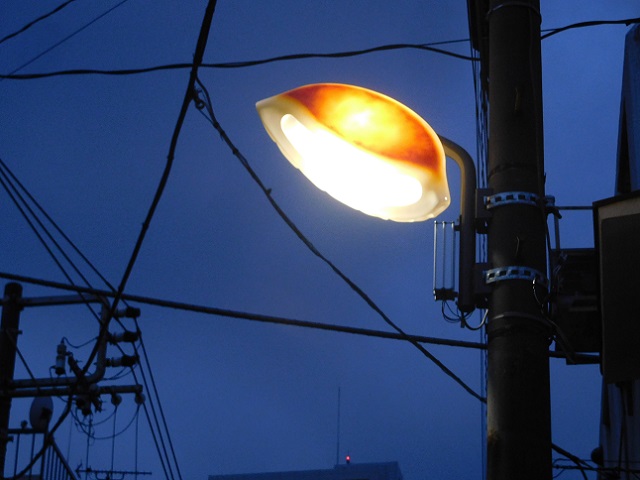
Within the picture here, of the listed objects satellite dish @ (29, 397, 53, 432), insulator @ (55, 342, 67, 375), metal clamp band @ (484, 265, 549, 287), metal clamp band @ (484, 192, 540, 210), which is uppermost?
insulator @ (55, 342, 67, 375)

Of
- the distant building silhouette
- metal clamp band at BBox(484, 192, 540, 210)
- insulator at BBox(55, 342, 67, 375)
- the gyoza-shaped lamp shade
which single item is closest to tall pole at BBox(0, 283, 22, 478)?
insulator at BBox(55, 342, 67, 375)

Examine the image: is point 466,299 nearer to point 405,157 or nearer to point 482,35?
point 405,157

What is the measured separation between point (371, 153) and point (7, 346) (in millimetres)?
13027

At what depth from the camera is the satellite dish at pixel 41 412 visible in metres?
17.8

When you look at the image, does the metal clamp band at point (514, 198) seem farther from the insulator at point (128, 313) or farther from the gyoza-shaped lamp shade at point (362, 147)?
the insulator at point (128, 313)

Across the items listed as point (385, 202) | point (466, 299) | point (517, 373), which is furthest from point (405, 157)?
point (517, 373)

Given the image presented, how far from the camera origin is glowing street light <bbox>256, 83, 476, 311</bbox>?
452 centimetres

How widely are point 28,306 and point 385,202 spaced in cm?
1333

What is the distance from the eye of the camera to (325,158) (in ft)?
16.0

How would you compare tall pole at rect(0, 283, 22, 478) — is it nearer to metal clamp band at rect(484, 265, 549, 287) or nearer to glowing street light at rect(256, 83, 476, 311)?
glowing street light at rect(256, 83, 476, 311)

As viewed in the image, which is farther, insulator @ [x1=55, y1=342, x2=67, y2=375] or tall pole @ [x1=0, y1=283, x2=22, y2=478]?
insulator @ [x1=55, y1=342, x2=67, y2=375]

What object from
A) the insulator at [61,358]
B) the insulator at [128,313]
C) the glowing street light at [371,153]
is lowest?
the glowing street light at [371,153]

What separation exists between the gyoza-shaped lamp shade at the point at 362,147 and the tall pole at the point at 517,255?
37 centimetres

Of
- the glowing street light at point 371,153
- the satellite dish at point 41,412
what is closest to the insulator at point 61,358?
the satellite dish at point 41,412
